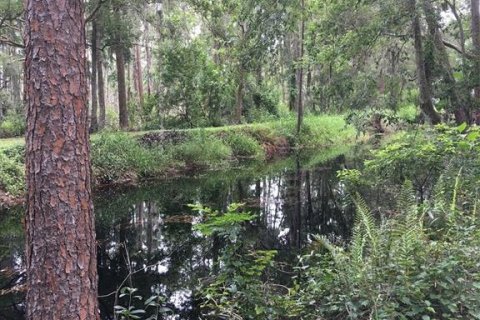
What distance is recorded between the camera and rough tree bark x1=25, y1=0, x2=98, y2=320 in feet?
8.44

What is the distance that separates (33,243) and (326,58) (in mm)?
10047

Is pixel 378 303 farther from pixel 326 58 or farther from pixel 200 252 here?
pixel 326 58

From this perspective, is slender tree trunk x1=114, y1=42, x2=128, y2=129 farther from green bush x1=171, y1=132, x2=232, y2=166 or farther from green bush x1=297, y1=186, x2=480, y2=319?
green bush x1=297, y1=186, x2=480, y2=319

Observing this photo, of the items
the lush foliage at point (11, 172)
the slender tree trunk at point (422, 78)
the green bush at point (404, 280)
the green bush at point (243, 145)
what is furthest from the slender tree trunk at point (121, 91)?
the green bush at point (404, 280)

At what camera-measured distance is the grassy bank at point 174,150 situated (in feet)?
39.2

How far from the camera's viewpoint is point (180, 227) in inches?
365

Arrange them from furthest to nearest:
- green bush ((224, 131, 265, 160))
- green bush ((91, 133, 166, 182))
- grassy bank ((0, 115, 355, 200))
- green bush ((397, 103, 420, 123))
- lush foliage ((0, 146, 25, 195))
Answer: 1. green bush ((224, 131, 265, 160))
2. green bush ((91, 133, 166, 182))
3. grassy bank ((0, 115, 355, 200))
4. lush foliage ((0, 146, 25, 195))
5. green bush ((397, 103, 420, 123))

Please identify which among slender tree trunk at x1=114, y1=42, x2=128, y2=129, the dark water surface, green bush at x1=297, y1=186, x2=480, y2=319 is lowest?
the dark water surface

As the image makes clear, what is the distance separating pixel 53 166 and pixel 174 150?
43.9 ft

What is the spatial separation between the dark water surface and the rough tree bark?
1106 millimetres

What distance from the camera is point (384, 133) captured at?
24688 mm

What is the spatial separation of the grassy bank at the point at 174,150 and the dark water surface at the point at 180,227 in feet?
2.83

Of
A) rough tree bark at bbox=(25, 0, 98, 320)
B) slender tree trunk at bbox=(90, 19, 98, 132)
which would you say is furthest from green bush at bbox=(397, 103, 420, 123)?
slender tree trunk at bbox=(90, 19, 98, 132)

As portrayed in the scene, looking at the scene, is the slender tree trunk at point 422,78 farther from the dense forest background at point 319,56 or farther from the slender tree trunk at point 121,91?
the slender tree trunk at point 121,91
